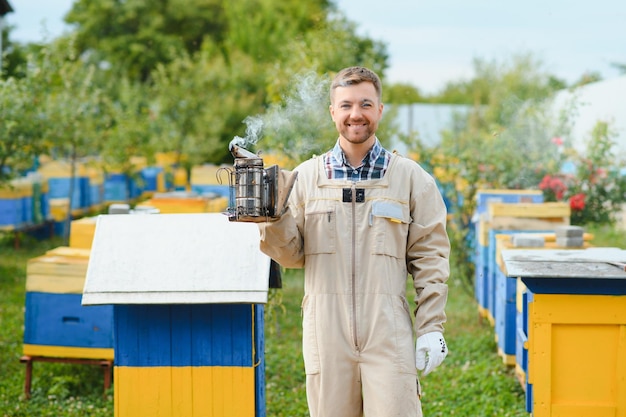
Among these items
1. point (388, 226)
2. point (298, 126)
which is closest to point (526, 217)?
point (298, 126)

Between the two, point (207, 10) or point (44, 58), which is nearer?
point (44, 58)

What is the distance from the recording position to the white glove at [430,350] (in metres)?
2.74

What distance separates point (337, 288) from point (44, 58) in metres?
8.87

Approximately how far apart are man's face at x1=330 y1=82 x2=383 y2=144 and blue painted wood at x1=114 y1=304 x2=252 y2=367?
1.21 m

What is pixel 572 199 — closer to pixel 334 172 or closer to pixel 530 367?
pixel 530 367

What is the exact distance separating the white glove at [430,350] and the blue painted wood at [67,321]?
269 centimetres

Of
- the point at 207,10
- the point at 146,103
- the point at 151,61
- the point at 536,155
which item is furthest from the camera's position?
the point at 207,10

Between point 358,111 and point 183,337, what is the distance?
148 centimetres

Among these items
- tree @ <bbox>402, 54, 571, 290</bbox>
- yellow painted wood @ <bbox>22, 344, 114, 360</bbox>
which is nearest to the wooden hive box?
yellow painted wood @ <bbox>22, 344, 114, 360</bbox>

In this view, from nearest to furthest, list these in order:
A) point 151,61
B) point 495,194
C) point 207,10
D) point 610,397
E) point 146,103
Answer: point 610,397
point 495,194
point 146,103
point 151,61
point 207,10

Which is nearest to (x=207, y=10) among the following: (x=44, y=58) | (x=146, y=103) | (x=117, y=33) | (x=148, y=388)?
(x=117, y=33)

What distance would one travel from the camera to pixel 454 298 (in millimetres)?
8359

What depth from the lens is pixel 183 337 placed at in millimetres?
3699

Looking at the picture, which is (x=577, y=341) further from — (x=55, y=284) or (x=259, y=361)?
(x=55, y=284)
